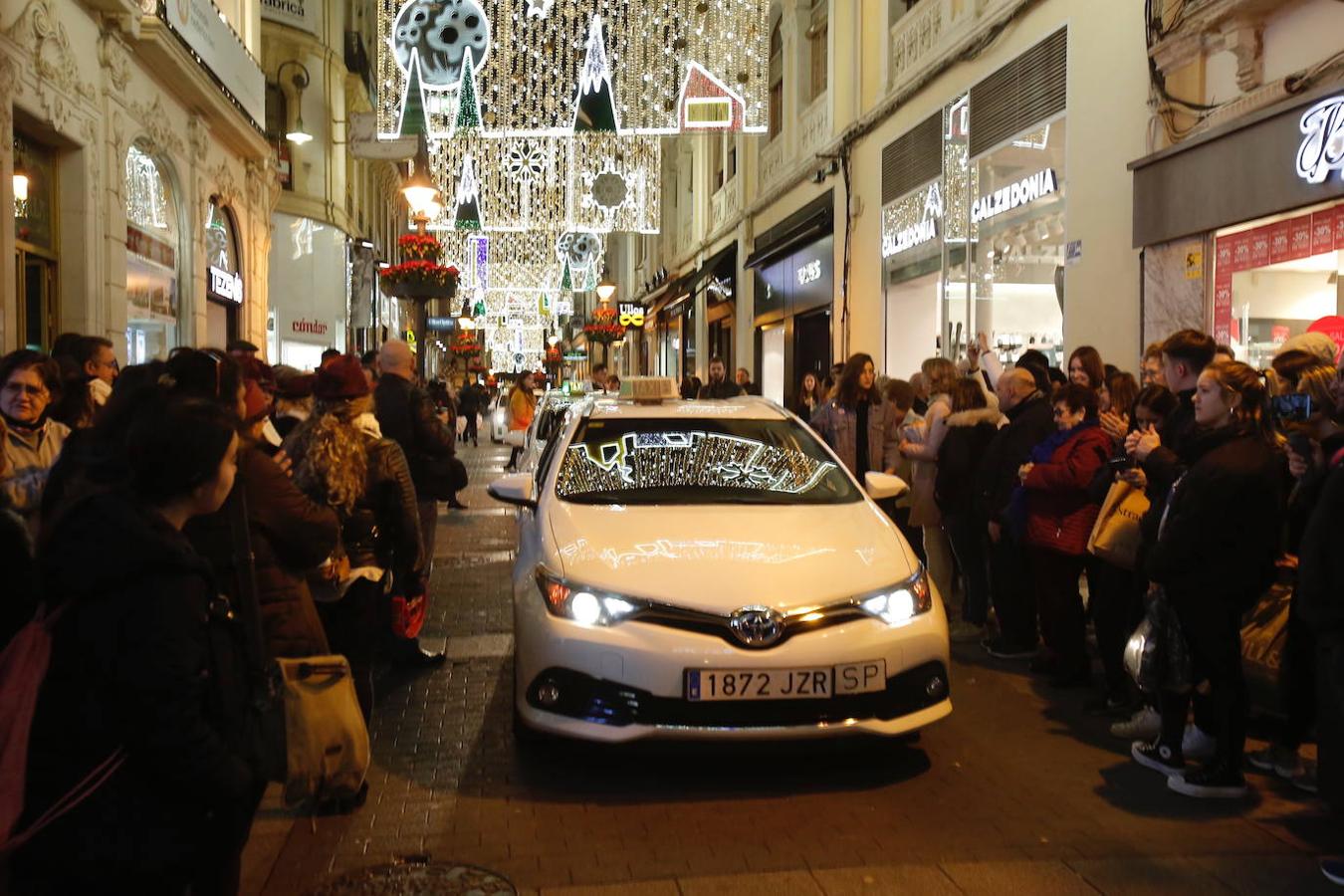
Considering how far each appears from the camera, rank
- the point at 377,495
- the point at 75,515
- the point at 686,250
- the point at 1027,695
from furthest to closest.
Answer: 1. the point at 686,250
2. the point at 1027,695
3. the point at 377,495
4. the point at 75,515

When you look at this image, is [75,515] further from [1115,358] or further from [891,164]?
[891,164]

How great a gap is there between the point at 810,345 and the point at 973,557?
15466 mm

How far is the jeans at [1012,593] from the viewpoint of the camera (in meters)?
7.31

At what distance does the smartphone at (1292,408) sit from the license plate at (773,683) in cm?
211

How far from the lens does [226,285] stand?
20.8 m

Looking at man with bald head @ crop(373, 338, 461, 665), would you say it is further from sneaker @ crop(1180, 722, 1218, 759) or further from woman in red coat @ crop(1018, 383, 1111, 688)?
sneaker @ crop(1180, 722, 1218, 759)

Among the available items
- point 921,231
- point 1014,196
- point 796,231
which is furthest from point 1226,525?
point 796,231

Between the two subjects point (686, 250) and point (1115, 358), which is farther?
point (686, 250)

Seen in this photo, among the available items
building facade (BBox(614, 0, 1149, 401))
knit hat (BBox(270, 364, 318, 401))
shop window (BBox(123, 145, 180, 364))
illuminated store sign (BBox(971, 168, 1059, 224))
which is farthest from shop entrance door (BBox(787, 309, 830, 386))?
knit hat (BBox(270, 364, 318, 401))

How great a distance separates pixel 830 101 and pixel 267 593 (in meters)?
18.5

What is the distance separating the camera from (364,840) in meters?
4.59

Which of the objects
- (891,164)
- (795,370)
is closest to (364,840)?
(891,164)

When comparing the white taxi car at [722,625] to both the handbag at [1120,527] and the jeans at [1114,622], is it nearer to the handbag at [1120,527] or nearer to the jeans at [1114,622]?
the handbag at [1120,527]

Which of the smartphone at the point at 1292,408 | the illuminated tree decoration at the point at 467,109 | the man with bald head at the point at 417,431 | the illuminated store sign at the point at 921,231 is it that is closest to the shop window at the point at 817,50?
the illuminated store sign at the point at 921,231
